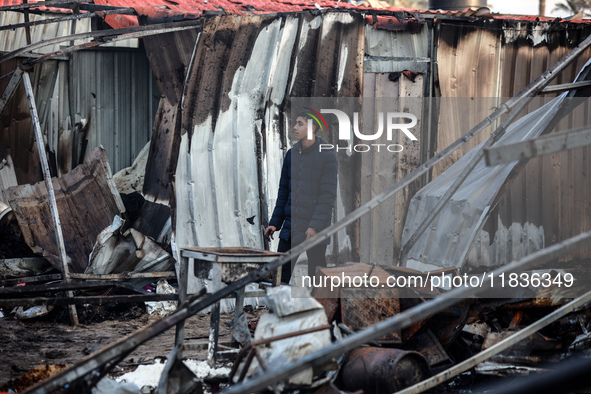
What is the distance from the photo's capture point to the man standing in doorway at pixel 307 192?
5699 millimetres

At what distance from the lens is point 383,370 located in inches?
159

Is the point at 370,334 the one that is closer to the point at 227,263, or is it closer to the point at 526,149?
the point at 526,149

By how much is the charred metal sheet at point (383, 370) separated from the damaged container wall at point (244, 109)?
311 cm

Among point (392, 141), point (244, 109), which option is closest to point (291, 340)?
point (244, 109)

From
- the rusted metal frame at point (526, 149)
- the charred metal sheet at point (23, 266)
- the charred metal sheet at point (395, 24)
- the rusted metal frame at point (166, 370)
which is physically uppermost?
the charred metal sheet at point (395, 24)

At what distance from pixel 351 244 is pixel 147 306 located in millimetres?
2502

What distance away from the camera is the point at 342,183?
752 centimetres

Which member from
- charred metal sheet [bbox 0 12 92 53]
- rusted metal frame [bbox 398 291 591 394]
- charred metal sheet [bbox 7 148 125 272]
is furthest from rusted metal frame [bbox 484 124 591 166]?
charred metal sheet [bbox 0 12 92 53]

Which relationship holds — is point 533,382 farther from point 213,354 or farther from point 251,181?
point 251,181

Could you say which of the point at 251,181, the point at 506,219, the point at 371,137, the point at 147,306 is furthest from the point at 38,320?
the point at 506,219

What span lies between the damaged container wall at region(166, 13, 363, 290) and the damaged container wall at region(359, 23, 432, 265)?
417 millimetres

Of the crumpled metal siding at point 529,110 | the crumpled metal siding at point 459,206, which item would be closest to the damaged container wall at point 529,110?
the crumpled metal siding at point 529,110

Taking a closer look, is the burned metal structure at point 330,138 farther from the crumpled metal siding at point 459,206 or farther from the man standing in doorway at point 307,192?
the man standing in doorway at point 307,192

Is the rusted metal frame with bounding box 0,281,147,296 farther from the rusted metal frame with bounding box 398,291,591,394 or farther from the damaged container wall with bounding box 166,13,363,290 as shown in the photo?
the rusted metal frame with bounding box 398,291,591,394
